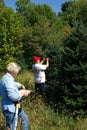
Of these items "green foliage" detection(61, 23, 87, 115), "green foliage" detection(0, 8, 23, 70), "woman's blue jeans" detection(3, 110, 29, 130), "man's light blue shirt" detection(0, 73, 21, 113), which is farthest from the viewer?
"green foliage" detection(0, 8, 23, 70)

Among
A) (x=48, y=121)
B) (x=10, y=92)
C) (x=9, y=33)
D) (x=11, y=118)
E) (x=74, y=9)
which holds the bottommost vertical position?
(x=48, y=121)

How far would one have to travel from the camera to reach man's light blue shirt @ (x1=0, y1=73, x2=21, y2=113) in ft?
25.2

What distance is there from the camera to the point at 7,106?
309 inches

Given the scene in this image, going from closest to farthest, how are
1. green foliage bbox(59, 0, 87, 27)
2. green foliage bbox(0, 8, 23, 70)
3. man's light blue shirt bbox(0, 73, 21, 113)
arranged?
man's light blue shirt bbox(0, 73, 21, 113), green foliage bbox(0, 8, 23, 70), green foliage bbox(59, 0, 87, 27)

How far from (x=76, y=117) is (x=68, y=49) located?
7.09 ft

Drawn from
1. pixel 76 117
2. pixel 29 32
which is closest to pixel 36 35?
pixel 29 32

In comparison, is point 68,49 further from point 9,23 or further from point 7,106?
point 9,23

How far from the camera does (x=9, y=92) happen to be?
768cm

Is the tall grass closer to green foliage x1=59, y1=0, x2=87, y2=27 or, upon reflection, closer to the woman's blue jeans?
the woman's blue jeans

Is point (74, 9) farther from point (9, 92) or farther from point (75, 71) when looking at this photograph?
point (9, 92)

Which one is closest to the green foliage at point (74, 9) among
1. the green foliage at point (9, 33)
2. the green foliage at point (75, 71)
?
the green foliage at point (9, 33)

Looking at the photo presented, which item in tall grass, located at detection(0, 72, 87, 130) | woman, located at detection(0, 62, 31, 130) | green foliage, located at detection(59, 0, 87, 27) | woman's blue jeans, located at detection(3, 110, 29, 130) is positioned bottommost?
tall grass, located at detection(0, 72, 87, 130)

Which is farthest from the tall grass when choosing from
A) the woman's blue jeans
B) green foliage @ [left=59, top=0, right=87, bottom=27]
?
green foliage @ [left=59, top=0, right=87, bottom=27]

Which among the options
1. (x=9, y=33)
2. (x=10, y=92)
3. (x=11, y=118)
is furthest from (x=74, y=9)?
(x=10, y=92)
